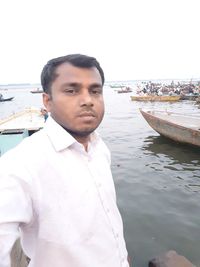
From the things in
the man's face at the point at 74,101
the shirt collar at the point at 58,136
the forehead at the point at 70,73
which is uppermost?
the forehead at the point at 70,73

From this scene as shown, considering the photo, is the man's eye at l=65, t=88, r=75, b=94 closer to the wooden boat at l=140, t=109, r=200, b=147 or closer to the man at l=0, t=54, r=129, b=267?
the man at l=0, t=54, r=129, b=267

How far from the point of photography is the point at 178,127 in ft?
37.7

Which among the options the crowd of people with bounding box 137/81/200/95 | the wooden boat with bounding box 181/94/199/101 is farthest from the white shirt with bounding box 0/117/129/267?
the crowd of people with bounding box 137/81/200/95

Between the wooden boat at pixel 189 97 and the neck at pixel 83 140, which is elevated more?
the neck at pixel 83 140

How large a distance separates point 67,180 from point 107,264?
558mm

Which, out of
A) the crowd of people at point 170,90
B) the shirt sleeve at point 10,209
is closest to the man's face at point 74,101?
the shirt sleeve at point 10,209

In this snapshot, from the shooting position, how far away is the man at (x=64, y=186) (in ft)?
4.05

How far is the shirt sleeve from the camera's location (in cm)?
116

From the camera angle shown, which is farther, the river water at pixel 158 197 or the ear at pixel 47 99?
the river water at pixel 158 197

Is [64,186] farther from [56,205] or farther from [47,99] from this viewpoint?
[47,99]

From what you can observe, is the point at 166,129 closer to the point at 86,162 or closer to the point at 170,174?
the point at 170,174

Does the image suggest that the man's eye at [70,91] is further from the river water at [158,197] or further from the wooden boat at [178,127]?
the wooden boat at [178,127]

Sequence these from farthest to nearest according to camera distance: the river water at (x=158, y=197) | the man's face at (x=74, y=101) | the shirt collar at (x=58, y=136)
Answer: the river water at (x=158, y=197)
the man's face at (x=74, y=101)
the shirt collar at (x=58, y=136)

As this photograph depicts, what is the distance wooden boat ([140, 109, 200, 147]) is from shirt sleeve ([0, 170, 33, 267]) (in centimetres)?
1015
